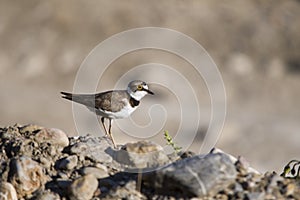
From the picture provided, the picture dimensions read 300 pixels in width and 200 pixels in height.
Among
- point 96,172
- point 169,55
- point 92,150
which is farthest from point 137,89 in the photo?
point 169,55

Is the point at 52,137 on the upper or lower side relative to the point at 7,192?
upper

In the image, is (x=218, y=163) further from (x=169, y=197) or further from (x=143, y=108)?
(x=143, y=108)

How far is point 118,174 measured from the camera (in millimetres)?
4867

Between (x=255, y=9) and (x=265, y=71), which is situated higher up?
(x=255, y=9)

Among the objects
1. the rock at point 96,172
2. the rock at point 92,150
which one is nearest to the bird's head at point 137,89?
the rock at point 92,150

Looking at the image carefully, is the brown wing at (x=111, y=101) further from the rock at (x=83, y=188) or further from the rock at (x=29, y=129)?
the rock at (x=83, y=188)

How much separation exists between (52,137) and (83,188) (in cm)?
81

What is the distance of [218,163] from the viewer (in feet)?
14.6

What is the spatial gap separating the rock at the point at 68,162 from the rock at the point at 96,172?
0.38ft

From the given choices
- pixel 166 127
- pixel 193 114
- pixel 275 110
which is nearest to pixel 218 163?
pixel 166 127

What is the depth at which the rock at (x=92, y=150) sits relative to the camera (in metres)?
5.08

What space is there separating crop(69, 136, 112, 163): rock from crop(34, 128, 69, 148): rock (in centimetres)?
8

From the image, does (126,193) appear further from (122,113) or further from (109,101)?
(122,113)

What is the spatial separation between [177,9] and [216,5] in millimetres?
1878
